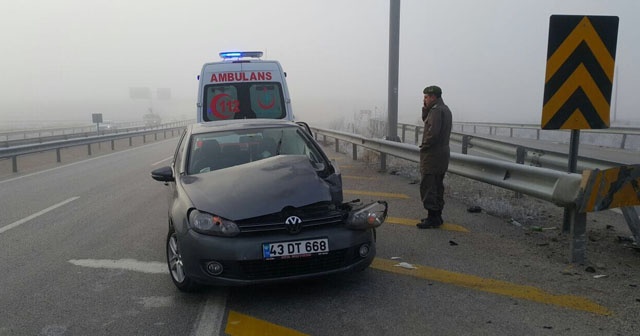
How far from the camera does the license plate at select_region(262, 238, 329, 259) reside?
401 centimetres

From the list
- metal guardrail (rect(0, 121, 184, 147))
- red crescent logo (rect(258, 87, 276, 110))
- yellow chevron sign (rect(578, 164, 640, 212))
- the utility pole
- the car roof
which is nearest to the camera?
yellow chevron sign (rect(578, 164, 640, 212))

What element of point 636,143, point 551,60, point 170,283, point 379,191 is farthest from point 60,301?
point 636,143

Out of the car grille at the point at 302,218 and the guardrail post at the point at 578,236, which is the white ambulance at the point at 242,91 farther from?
the guardrail post at the point at 578,236

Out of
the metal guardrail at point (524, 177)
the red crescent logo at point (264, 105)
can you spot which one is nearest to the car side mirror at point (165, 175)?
the metal guardrail at point (524, 177)

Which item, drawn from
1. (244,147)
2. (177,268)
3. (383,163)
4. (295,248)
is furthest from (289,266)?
(383,163)

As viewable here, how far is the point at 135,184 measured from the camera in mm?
11344

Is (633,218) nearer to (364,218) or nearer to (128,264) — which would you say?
(364,218)

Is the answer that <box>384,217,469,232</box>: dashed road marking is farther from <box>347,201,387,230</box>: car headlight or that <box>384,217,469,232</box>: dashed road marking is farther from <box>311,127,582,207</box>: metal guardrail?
<box>347,201,387,230</box>: car headlight

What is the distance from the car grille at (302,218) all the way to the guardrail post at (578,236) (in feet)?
7.19

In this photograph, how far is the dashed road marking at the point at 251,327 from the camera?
3.64 meters

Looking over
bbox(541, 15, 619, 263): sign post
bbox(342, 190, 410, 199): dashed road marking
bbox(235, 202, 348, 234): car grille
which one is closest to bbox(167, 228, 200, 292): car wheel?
bbox(235, 202, 348, 234): car grille

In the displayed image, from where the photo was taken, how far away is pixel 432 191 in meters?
6.41

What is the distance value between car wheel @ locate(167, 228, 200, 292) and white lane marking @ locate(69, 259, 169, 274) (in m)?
0.47

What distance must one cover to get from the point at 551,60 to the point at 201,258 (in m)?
4.29
